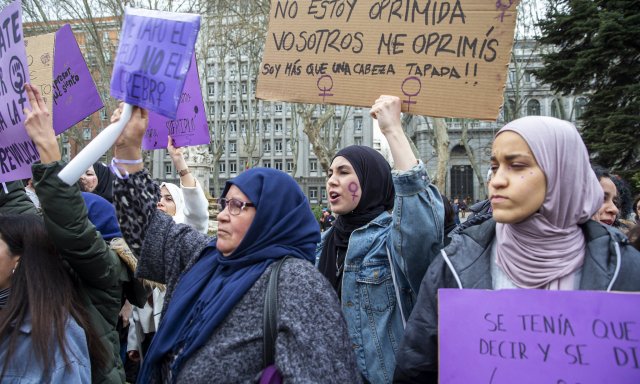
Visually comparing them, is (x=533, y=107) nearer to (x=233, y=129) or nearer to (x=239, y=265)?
(x=233, y=129)

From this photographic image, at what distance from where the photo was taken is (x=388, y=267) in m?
2.54

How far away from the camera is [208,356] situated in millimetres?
1950

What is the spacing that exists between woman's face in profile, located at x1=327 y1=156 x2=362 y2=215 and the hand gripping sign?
99 cm

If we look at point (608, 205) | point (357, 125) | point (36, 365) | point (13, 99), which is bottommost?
point (36, 365)

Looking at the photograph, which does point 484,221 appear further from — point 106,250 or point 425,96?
point 106,250

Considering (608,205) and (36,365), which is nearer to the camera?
(36,365)

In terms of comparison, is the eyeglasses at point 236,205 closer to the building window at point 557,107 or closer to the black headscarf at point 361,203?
the black headscarf at point 361,203

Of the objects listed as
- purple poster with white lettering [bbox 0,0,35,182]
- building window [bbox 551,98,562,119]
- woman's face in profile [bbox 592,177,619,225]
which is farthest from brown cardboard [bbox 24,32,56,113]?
building window [bbox 551,98,562,119]

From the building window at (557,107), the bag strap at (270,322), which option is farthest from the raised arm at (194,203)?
the building window at (557,107)

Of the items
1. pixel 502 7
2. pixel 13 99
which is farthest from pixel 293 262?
pixel 13 99

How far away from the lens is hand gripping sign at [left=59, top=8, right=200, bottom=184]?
2.24m

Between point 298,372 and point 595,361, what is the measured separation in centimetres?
86

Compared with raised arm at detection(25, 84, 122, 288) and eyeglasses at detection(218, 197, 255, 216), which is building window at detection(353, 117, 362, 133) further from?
eyeglasses at detection(218, 197, 255, 216)

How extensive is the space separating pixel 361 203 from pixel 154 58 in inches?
48.3
